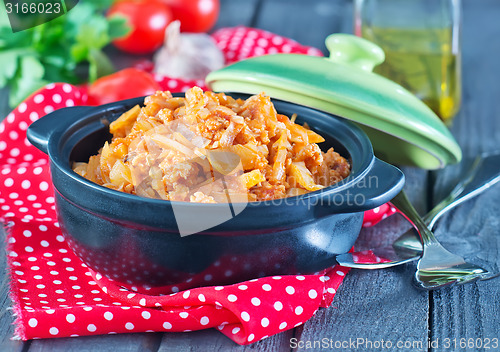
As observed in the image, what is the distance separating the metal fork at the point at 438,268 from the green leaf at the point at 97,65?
1.58 metres

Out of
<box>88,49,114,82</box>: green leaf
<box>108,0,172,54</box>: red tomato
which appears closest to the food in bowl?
<box>88,49,114,82</box>: green leaf

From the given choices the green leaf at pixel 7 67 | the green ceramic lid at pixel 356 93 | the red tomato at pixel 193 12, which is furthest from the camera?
the red tomato at pixel 193 12

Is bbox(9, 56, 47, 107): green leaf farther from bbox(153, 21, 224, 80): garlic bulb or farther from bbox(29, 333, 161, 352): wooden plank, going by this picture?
bbox(29, 333, 161, 352): wooden plank

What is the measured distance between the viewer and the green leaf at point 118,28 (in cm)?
297

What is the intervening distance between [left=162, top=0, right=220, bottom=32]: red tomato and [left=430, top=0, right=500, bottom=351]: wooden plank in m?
1.33

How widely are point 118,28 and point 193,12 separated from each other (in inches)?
23.1

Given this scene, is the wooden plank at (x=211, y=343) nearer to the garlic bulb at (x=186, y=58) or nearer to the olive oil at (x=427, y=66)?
the olive oil at (x=427, y=66)

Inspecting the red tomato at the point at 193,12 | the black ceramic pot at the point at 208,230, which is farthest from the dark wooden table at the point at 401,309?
the red tomato at the point at 193,12

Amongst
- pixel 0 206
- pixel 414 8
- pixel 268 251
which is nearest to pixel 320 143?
pixel 268 251

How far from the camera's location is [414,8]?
2.91 metres

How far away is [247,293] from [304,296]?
135 millimetres

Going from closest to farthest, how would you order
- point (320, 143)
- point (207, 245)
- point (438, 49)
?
point (207, 245)
point (320, 143)
point (438, 49)

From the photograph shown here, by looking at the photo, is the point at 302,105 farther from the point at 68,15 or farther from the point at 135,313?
the point at 68,15

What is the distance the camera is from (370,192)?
1500 mm
